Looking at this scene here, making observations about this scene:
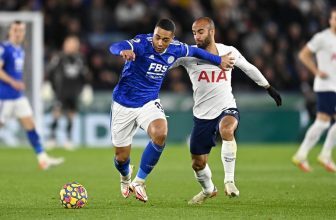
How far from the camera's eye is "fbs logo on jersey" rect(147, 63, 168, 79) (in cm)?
1063

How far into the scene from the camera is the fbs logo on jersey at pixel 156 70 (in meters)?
10.6

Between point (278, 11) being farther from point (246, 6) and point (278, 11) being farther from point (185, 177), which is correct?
point (185, 177)

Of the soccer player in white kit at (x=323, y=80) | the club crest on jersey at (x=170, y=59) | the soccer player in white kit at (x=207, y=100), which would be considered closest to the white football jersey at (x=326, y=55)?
the soccer player in white kit at (x=323, y=80)

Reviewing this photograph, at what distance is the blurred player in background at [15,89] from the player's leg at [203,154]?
564cm

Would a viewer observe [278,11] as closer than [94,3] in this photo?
No

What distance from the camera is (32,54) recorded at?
2098 cm

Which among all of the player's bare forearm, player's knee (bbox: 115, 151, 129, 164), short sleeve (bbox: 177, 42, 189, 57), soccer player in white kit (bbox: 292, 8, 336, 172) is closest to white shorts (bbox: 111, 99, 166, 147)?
player's knee (bbox: 115, 151, 129, 164)

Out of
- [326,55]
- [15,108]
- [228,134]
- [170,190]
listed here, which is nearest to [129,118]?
[228,134]

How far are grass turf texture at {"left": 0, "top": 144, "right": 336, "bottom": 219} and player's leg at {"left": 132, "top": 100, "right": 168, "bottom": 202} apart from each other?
240 millimetres

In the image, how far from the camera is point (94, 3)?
24328mm

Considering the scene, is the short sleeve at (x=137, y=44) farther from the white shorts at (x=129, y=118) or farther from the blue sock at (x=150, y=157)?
the blue sock at (x=150, y=157)

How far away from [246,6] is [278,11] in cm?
99

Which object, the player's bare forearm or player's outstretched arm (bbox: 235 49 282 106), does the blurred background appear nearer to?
the player's bare forearm

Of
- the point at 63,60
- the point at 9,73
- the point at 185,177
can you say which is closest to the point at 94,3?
the point at 63,60
